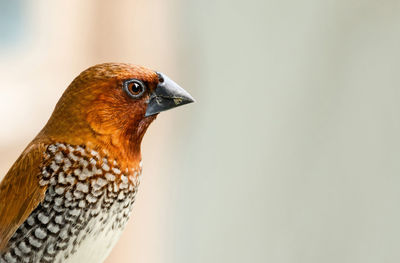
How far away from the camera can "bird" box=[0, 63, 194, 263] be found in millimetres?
815

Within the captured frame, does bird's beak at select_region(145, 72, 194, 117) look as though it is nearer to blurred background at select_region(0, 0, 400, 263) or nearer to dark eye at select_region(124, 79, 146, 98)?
dark eye at select_region(124, 79, 146, 98)

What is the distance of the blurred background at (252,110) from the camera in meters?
2.06

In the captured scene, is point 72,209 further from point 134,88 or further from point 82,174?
point 134,88

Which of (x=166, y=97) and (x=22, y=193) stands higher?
(x=166, y=97)

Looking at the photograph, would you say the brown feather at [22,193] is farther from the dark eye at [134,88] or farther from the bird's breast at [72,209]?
the dark eye at [134,88]

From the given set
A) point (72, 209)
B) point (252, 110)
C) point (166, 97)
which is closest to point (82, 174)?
point (72, 209)

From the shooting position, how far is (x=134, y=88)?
81 cm

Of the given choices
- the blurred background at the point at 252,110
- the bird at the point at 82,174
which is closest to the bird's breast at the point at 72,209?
the bird at the point at 82,174

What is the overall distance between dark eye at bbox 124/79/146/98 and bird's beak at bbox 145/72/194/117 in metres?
0.01

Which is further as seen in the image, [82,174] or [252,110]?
[252,110]

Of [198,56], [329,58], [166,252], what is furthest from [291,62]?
[166,252]

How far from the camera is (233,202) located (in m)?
2.37

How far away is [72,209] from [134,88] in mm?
165

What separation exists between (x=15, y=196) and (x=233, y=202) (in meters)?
1.57
